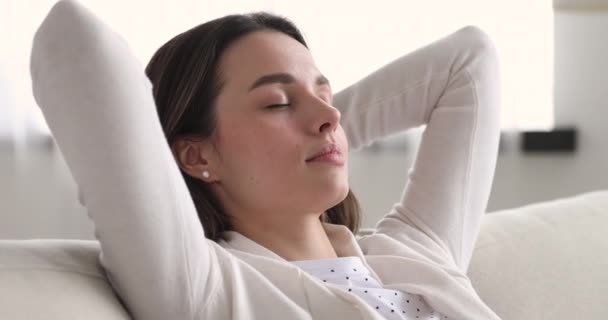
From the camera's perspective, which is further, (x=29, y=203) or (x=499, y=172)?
(x=499, y=172)

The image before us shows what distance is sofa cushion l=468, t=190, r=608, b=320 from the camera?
4.91 ft

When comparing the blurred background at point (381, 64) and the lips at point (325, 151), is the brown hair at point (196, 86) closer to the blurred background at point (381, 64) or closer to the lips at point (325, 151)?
the lips at point (325, 151)

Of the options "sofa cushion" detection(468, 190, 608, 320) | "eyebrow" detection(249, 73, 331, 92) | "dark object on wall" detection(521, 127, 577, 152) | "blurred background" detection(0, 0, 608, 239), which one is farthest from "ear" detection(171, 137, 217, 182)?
"dark object on wall" detection(521, 127, 577, 152)

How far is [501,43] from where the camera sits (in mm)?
2896

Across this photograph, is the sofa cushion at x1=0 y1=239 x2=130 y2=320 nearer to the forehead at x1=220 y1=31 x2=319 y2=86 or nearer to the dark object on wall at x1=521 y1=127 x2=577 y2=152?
the forehead at x1=220 y1=31 x2=319 y2=86

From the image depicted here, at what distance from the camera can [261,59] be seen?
123 centimetres

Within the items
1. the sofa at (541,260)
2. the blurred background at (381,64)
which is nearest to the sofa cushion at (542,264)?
the sofa at (541,260)

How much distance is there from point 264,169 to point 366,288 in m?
0.21

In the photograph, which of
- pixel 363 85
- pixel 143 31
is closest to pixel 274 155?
pixel 363 85

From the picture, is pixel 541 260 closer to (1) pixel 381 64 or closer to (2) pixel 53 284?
(2) pixel 53 284

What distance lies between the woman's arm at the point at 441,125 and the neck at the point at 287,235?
19 centimetres

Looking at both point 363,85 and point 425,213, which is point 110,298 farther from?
point 363,85

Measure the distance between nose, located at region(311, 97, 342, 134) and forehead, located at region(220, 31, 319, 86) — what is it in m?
0.06

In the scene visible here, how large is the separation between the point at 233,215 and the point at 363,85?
0.40m
